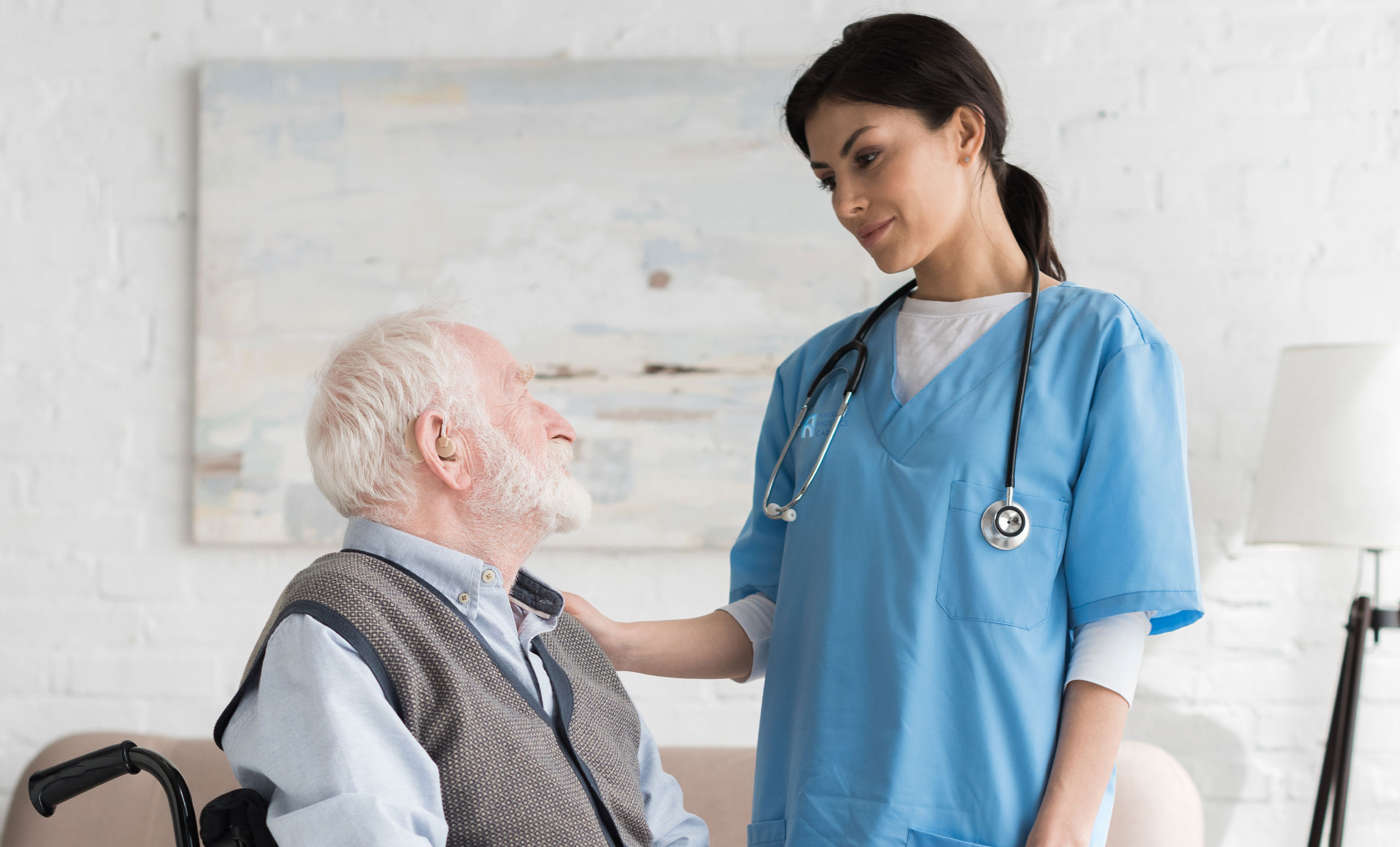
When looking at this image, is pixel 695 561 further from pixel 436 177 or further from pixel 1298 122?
pixel 1298 122

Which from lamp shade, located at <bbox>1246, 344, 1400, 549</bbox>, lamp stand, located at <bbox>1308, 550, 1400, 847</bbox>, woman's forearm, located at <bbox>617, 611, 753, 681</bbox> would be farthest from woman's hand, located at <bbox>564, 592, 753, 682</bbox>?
lamp stand, located at <bbox>1308, 550, 1400, 847</bbox>

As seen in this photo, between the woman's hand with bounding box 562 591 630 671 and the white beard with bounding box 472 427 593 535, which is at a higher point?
the white beard with bounding box 472 427 593 535

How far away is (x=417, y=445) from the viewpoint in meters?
1.14

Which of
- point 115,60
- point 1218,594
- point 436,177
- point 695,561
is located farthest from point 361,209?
point 1218,594

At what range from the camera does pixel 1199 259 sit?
2195 millimetres

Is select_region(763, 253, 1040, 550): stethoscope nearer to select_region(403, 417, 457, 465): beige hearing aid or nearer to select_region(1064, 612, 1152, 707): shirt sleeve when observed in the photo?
select_region(1064, 612, 1152, 707): shirt sleeve

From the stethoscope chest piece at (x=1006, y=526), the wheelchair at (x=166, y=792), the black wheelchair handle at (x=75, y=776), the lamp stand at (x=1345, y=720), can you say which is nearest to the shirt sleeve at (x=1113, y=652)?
the stethoscope chest piece at (x=1006, y=526)

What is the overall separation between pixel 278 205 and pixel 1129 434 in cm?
185

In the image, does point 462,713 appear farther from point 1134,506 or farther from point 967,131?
point 967,131

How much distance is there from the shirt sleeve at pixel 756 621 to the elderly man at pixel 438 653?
179mm

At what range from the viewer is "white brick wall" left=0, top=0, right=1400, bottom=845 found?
2.18 metres

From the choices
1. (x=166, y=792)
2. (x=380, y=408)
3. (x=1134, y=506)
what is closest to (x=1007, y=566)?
(x=1134, y=506)

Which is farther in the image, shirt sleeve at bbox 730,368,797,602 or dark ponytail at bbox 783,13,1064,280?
shirt sleeve at bbox 730,368,797,602

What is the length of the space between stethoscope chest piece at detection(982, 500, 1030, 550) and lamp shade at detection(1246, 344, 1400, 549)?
1.08 metres
